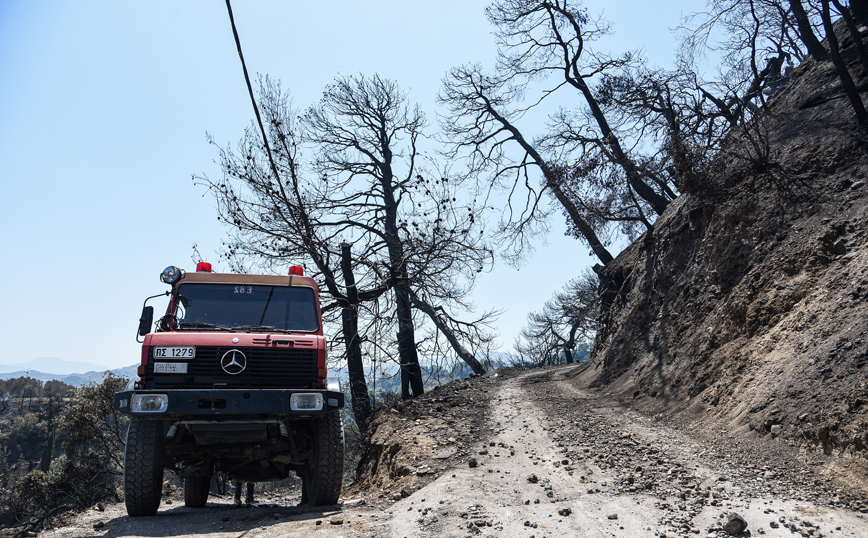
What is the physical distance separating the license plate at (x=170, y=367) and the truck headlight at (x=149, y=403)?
30 cm

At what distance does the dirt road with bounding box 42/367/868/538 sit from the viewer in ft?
15.8

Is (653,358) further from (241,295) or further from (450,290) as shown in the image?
(241,295)

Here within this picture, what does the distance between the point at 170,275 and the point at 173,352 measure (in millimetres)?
1323

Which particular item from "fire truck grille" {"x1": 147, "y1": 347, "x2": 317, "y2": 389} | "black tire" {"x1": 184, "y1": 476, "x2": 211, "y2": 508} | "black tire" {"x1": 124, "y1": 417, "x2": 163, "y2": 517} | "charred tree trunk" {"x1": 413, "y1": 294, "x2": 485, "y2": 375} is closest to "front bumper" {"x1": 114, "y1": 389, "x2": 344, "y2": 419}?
"fire truck grille" {"x1": 147, "y1": 347, "x2": 317, "y2": 389}

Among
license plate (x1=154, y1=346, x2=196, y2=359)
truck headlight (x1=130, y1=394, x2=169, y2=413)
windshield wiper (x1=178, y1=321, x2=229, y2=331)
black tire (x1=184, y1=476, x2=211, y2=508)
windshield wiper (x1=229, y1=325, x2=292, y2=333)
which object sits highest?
windshield wiper (x1=178, y1=321, x2=229, y2=331)

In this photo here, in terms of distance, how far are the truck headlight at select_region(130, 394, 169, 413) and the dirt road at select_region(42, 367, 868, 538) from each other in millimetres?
1199

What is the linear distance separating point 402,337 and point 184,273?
9.23m

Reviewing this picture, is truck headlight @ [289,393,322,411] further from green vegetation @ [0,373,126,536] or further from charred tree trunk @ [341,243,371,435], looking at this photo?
green vegetation @ [0,373,126,536]

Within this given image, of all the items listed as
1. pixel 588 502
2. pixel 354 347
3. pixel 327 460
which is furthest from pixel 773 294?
pixel 354 347

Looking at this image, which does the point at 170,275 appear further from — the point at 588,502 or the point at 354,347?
the point at 354,347

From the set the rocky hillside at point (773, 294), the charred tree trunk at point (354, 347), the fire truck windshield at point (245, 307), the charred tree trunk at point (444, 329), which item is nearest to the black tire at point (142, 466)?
the fire truck windshield at point (245, 307)

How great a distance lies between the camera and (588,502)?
5637mm

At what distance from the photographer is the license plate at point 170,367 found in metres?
6.57

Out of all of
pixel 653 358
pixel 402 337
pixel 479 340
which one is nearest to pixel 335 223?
pixel 402 337
